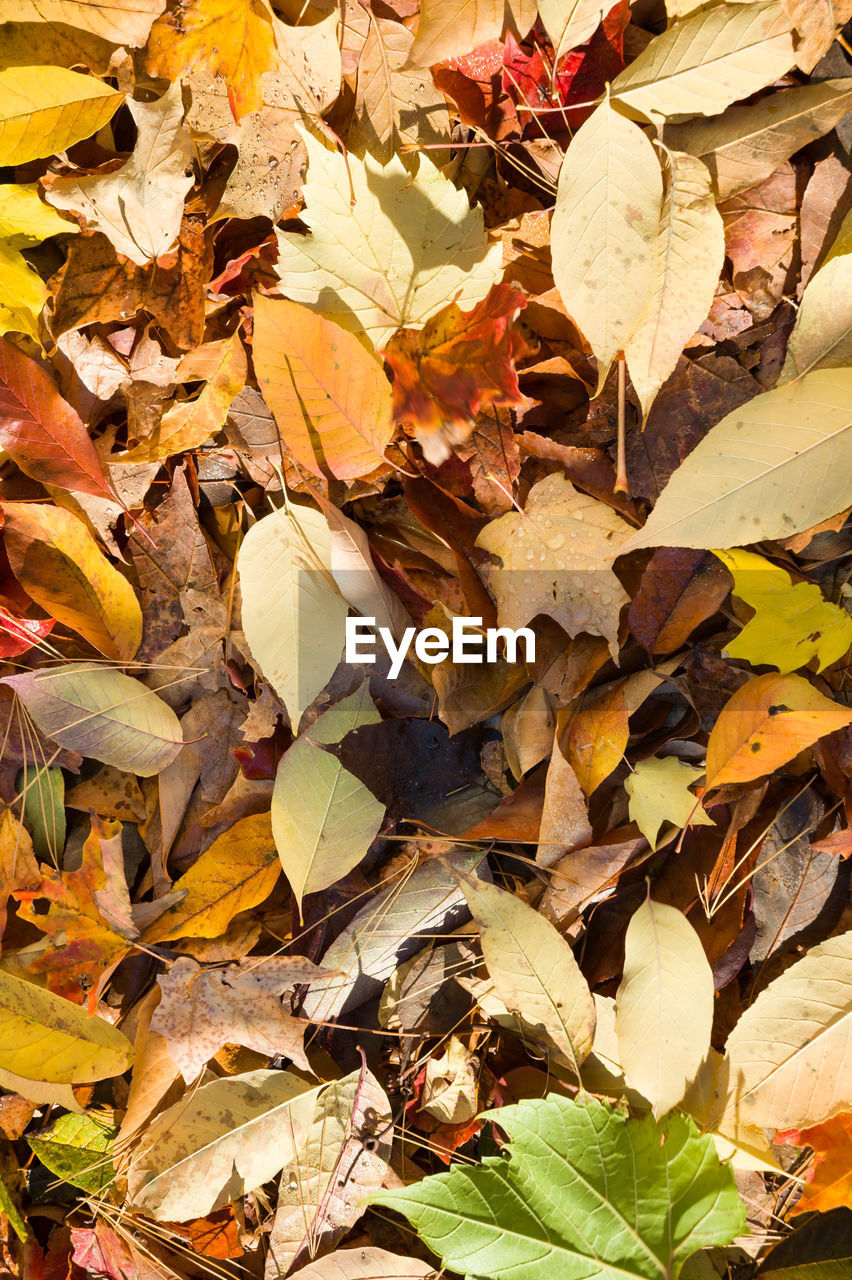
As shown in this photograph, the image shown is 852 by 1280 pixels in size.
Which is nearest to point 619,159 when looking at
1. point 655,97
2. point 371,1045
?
point 655,97

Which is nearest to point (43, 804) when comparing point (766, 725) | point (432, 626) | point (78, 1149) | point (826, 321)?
point (78, 1149)

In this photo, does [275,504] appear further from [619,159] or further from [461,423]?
[619,159]

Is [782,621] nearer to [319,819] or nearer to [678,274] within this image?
[678,274]

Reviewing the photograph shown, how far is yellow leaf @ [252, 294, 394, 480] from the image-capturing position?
675 mm

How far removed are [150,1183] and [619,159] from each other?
101cm

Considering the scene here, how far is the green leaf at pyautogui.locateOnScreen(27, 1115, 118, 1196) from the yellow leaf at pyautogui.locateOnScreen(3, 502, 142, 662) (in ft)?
1.67

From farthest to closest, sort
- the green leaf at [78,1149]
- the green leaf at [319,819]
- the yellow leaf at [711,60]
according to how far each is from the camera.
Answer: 1. the green leaf at [78,1149]
2. the green leaf at [319,819]
3. the yellow leaf at [711,60]

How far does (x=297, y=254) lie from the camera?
2.26 feet

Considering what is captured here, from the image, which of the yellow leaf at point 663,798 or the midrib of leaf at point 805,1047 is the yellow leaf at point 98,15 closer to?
the yellow leaf at point 663,798

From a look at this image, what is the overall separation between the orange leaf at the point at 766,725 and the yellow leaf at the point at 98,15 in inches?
31.0

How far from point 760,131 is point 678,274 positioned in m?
0.14

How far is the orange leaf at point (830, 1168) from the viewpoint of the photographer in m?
0.66

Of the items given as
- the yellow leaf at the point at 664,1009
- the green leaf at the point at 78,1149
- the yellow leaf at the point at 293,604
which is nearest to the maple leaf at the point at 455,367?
the yellow leaf at the point at 293,604

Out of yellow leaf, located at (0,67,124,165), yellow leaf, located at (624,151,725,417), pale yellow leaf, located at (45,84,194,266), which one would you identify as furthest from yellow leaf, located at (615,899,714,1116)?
yellow leaf, located at (0,67,124,165)
